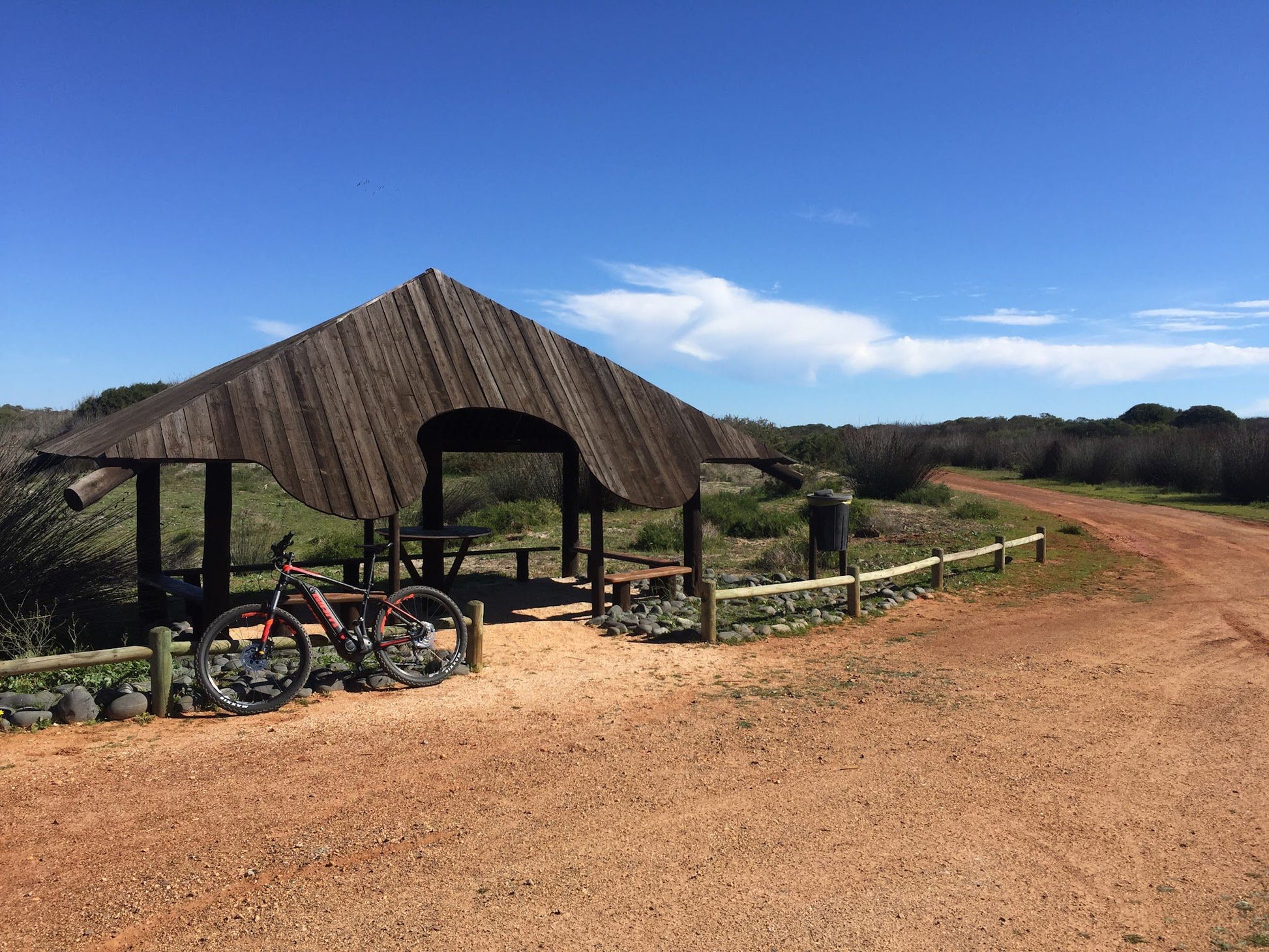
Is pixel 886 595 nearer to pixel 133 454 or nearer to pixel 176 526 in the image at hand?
pixel 133 454

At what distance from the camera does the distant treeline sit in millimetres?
26672

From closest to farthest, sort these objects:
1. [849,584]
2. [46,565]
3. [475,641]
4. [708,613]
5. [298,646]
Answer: [298,646]
[475,641]
[46,565]
[708,613]
[849,584]

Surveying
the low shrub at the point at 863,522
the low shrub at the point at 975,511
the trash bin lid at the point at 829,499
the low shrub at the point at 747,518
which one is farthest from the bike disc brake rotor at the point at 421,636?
the low shrub at the point at 975,511

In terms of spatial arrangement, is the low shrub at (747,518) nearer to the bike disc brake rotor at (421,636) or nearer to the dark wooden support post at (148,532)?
the dark wooden support post at (148,532)

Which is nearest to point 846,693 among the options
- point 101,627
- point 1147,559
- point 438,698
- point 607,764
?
point 607,764

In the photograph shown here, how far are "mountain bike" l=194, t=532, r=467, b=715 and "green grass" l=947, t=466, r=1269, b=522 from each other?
22.0 metres

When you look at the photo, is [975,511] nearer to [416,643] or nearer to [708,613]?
[708,613]

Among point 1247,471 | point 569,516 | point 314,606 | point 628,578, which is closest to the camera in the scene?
point 314,606

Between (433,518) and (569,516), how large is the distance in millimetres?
2688

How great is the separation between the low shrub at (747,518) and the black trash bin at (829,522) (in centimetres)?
570

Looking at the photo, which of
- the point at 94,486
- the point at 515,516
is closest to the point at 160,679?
the point at 94,486

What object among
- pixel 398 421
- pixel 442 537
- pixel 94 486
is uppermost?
pixel 398 421

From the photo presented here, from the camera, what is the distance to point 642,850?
14.8 feet

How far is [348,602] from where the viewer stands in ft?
27.9
